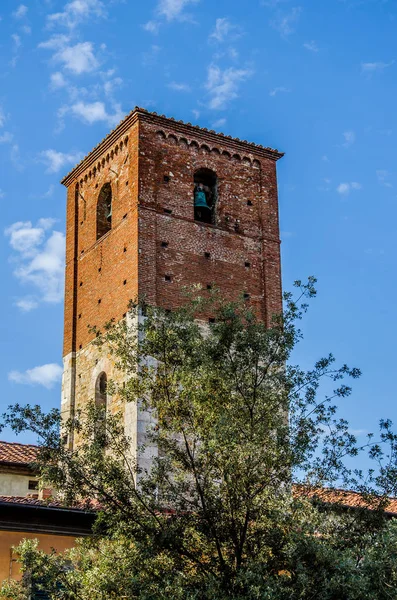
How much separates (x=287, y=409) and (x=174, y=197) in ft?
35.5

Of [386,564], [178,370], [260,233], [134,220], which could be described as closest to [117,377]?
[134,220]

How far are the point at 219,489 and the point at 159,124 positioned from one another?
12910mm

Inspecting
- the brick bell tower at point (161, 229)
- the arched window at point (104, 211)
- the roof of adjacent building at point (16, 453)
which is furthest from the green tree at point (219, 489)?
the arched window at point (104, 211)

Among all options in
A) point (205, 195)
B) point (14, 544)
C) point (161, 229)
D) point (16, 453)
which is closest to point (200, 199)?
point (205, 195)

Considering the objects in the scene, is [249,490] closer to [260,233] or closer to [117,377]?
[117,377]

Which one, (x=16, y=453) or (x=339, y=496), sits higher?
(x=16, y=453)

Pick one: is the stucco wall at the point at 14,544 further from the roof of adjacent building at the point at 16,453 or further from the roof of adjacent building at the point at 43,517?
the roof of adjacent building at the point at 16,453

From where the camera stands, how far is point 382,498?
1166 cm

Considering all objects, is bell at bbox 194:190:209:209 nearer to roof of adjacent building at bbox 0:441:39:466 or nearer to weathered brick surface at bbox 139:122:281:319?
weathered brick surface at bbox 139:122:281:319

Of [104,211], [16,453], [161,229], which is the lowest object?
[16,453]

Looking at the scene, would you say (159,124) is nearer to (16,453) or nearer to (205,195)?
(205,195)

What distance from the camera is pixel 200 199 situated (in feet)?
73.5

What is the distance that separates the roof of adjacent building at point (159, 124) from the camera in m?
22.3

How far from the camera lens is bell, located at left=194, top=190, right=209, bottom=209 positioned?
2228 centimetres
